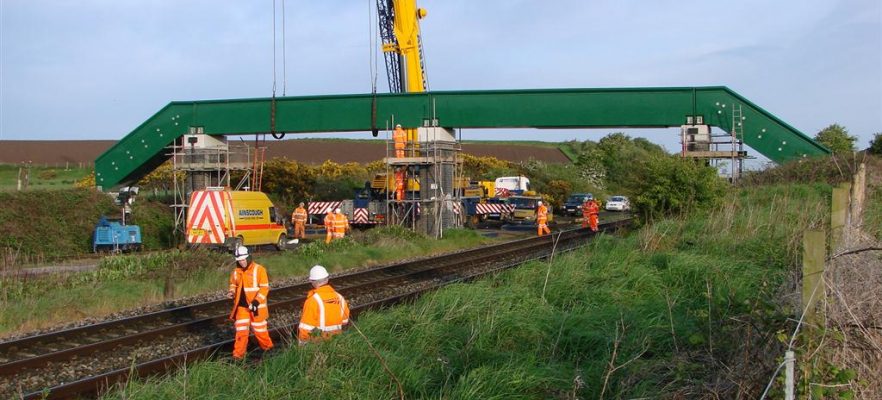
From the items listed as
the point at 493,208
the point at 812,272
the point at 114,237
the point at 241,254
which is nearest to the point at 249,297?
the point at 241,254

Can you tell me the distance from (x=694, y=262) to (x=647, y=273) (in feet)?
3.06

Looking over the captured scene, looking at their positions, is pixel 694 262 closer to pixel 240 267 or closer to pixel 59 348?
pixel 240 267

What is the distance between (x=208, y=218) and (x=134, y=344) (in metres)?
12.4

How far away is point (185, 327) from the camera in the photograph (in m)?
11.9

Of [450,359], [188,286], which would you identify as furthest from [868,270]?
[188,286]

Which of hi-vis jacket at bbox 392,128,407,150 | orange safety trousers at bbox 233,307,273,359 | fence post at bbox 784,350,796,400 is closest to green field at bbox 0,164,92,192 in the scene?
hi-vis jacket at bbox 392,128,407,150

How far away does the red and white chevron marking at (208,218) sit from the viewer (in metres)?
23.0

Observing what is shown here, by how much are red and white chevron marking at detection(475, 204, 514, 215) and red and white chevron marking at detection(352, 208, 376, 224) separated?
22.6 ft

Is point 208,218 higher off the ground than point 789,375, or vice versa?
point 208,218

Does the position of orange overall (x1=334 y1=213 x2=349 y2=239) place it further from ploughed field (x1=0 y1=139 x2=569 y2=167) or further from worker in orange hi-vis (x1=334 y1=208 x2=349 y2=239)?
ploughed field (x1=0 y1=139 x2=569 y2=167)

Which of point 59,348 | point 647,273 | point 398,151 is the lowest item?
point 59,348

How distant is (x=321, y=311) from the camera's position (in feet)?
26.1

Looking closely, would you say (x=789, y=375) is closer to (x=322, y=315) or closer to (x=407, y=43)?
(x=322, y=315)

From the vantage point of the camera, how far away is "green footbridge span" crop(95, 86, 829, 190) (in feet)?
96.9
